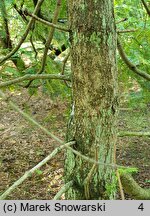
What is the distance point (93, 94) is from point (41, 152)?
352 centimetres

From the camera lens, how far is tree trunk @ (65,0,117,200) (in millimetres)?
1684

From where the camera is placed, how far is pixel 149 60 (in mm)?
2768

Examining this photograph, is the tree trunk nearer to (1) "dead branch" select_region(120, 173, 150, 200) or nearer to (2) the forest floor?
(1) "dead branch" select_region(120, 173, 150, 200)

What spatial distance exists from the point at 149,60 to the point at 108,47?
45.0 inches

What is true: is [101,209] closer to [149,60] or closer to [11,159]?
[149,60]

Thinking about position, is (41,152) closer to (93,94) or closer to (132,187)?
(132,187)

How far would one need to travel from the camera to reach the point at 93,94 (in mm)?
1769

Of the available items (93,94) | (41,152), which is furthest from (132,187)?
(41,152)

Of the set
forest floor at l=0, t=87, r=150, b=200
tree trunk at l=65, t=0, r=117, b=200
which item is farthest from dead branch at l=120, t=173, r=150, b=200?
Result: forest floor at l=0, t=87, r=150, b=200

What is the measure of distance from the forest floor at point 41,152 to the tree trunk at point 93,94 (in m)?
1.65

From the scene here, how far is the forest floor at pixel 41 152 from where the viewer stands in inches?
168

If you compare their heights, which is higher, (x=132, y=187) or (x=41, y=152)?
(x=132, y=187)

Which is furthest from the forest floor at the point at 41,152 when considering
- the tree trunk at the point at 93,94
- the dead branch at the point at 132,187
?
the tree trunk at the point at 93,94

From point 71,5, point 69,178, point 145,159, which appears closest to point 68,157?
point 69,178
